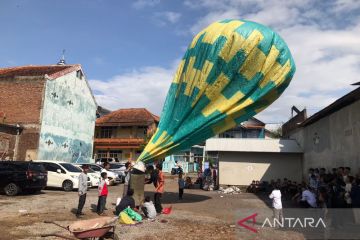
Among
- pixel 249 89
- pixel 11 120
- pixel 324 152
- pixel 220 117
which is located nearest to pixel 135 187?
pixel 220 117

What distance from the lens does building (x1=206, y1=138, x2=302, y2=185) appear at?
2586 cm

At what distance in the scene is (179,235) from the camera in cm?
1017

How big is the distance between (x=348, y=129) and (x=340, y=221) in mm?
5899

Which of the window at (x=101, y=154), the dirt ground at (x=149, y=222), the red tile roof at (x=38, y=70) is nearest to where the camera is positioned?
the dirt ground at (x=149, y=222)

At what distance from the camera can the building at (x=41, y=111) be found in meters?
29.8

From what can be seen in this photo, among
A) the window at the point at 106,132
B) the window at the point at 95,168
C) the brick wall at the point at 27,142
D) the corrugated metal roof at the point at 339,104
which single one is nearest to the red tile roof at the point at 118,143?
the window at the point at 106,132

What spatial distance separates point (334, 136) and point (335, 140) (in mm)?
257

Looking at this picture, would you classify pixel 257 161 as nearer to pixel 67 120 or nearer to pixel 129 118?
pixel 67 120

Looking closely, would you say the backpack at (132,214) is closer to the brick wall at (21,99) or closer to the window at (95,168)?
the window at (95,168)

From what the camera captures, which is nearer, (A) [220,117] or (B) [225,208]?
(A) [220,117]

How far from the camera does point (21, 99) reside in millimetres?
30875

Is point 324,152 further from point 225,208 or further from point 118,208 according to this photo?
point 118,208

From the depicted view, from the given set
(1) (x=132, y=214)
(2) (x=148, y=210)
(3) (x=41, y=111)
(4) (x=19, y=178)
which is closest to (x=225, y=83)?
(2) (x=148, y=210)

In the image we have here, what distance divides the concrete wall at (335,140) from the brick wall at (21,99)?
20866mm
